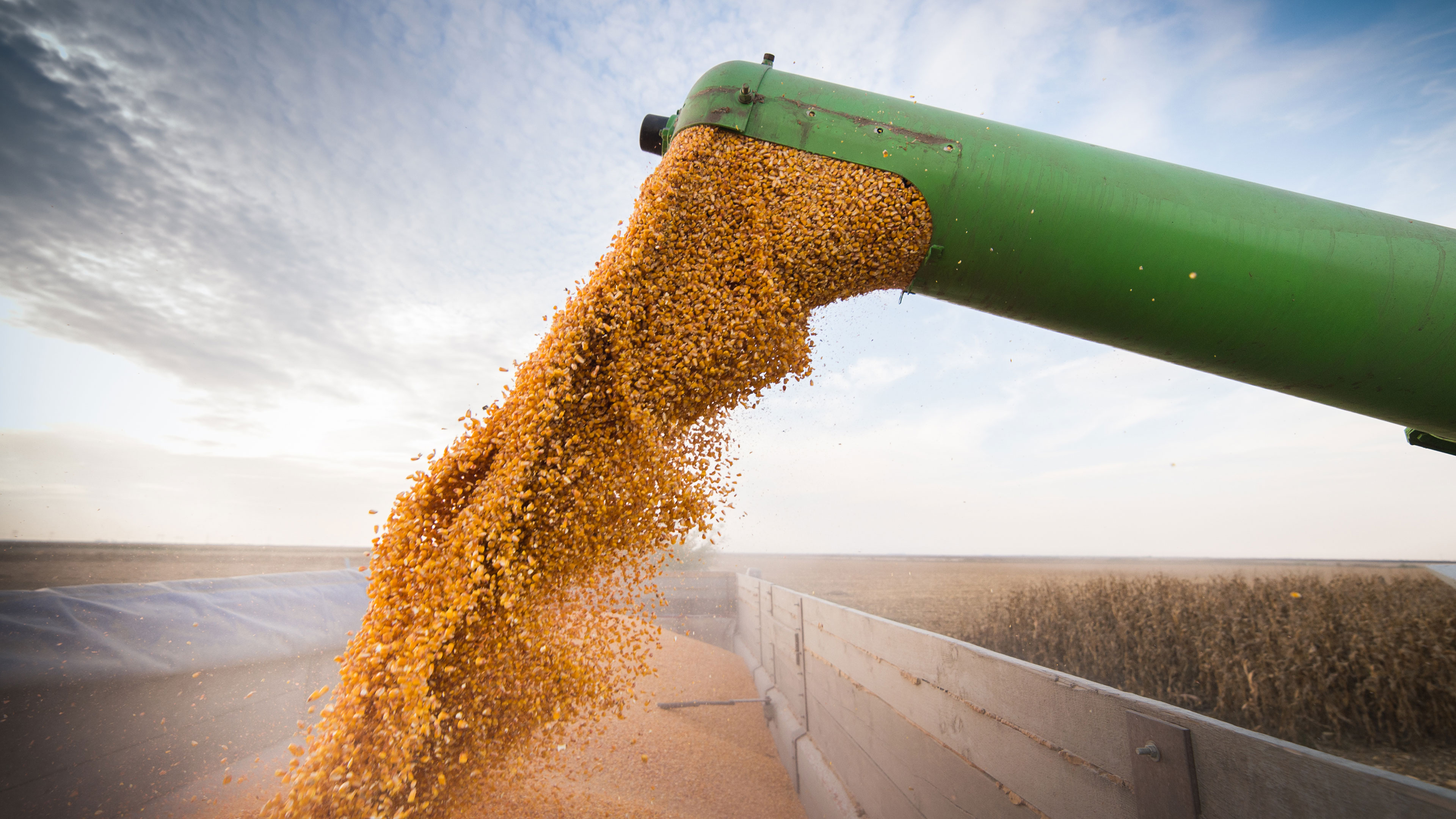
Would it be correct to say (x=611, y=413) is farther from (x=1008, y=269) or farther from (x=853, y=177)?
(x=1008, y=269)

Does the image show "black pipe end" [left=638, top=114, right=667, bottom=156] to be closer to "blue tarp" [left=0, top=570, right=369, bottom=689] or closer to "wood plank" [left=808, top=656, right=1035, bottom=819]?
"wood plank" [left=808, top=656, right=1035, bottom=819]

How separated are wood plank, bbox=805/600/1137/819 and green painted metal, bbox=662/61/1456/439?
148 centimetres

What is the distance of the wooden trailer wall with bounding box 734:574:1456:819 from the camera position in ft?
3.36

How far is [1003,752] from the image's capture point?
1913 millimetres

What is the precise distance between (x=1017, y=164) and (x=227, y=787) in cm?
498

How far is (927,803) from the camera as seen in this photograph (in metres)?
2.40

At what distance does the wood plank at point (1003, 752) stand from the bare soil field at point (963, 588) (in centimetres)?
173

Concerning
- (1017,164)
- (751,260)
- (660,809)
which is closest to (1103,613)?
(660,809)

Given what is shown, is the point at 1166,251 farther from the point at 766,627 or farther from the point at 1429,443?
the point at 766,627

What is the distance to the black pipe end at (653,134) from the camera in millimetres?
2520

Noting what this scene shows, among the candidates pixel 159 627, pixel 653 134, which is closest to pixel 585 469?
pixel 653 134

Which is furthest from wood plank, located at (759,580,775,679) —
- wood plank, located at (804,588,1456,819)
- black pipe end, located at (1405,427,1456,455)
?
black pipe end, located at (1405,427,1456,455)

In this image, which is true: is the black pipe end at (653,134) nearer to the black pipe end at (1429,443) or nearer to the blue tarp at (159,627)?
the blue tarp at (159,627)

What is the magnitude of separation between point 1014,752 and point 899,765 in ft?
3.36
